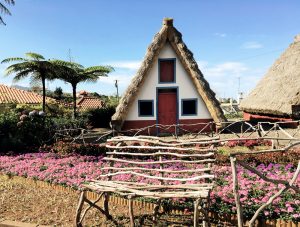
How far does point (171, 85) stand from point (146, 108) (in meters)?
1.79

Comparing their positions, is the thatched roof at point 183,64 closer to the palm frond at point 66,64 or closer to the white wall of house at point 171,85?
the white wall of house at point 171,85

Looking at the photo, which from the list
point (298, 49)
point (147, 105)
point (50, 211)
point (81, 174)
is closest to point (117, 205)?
point (50, 211)

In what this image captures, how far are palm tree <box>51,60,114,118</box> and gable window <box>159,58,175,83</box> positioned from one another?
25.9 feet

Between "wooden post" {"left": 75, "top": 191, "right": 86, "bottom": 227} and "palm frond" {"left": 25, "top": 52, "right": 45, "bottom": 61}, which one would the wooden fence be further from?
"palm frond" {"left": 25, "top": 52, "right": 45, "bottom": 61}

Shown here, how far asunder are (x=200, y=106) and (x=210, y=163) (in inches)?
522

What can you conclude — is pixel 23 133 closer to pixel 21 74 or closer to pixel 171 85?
pixel 171 85

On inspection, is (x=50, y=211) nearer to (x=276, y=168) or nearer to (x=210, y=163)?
(x=210, y=163)

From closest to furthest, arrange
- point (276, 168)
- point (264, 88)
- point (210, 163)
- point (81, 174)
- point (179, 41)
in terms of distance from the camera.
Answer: point (210, 163) → point (81, 174) → point (276, 168) → point (179, 41) → point (264, 88)

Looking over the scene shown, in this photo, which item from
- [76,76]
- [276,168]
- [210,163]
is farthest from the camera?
[76,76]

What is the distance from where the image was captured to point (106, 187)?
4.77m

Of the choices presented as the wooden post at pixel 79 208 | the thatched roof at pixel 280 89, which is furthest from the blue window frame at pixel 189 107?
the wooden post at pixel 79 208

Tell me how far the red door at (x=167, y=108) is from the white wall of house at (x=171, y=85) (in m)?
0.26

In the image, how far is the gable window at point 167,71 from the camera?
18.1 m

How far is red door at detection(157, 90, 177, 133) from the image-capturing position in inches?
717
